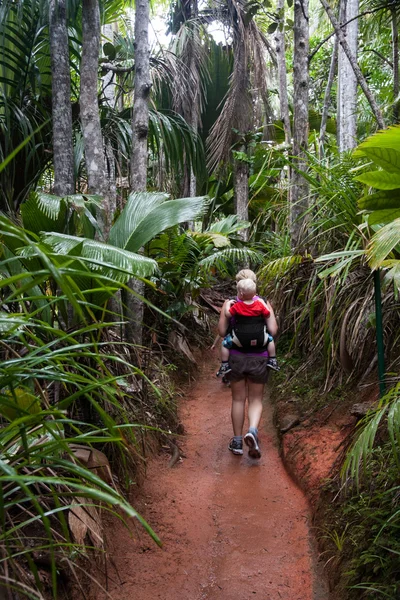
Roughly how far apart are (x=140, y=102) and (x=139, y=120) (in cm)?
16

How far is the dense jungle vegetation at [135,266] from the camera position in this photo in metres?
1.89

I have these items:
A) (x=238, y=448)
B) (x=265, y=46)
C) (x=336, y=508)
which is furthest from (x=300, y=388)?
(x=265, y=46)

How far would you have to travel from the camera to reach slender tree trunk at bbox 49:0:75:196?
13.1ft

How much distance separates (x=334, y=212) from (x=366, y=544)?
299 cm

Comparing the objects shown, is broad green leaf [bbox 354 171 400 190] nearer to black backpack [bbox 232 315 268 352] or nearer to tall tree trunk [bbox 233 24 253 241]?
black backpack [bbox 232 315 268 352]

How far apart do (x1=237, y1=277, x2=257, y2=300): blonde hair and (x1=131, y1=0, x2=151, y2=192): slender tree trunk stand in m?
1.33

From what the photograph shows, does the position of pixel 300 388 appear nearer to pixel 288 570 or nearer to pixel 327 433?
pixel 327 433

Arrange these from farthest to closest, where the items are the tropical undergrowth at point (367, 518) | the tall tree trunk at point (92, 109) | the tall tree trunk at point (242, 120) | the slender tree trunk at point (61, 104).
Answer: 1. the tall tree trunk at point (242, 120)
2. the tall tree trunk at point (92, 109)
3. the slender tree trunk at point (61, 104)
4. the tropical undergrowth at point (367, 518)

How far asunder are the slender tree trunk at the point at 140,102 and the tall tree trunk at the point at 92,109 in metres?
0.67

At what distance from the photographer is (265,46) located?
9.00 metres

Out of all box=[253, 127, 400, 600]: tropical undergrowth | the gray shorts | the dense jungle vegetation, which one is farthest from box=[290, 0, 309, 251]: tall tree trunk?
the gray shorts

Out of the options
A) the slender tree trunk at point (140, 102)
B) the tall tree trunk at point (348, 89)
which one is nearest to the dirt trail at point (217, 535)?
the slender tree trunk at point (140, 102)

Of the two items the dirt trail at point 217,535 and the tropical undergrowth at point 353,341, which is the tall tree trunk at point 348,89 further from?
the dirt trail at point 217,535

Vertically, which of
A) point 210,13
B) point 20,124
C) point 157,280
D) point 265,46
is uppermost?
point 210,13
